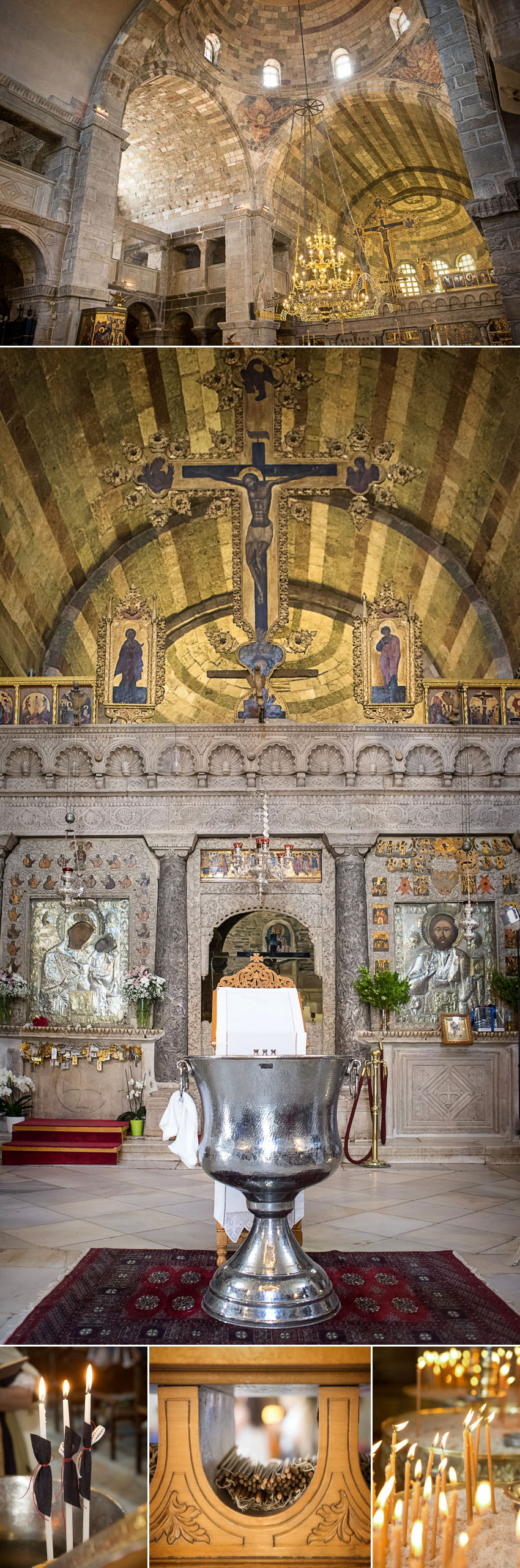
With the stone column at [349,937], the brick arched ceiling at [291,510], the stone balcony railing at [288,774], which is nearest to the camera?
the brick arched ceiling at [291,510]

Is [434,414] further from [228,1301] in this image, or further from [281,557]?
[228,1301]

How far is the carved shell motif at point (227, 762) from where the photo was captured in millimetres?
10461

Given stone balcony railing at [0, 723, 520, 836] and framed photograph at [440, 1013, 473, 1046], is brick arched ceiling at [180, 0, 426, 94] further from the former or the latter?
framed photograph at [440, 1013, 473, 1046]

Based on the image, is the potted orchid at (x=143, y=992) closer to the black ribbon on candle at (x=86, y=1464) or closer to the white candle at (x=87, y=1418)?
the white candle at (x=87, y=1418)

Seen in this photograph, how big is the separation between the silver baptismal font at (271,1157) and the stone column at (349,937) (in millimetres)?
4996

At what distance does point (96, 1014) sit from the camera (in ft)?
34.3

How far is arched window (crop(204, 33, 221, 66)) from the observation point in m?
6.78

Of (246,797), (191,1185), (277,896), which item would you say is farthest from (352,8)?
(191,1185)

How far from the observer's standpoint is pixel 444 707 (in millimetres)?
10555

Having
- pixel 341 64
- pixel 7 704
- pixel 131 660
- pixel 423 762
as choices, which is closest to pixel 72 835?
pixel 7 704

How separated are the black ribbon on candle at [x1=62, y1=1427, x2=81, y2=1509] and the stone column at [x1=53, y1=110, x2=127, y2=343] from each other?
19.3 ft

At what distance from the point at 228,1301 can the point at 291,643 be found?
21.6ft

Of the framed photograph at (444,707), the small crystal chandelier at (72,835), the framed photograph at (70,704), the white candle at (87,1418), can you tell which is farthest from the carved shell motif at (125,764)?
the white candle at (87,1418)

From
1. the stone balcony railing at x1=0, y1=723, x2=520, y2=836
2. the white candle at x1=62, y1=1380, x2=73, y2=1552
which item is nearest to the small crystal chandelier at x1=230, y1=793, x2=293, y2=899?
the stone balcony railing at x1=0, y1=723, x2=520, y2=836
